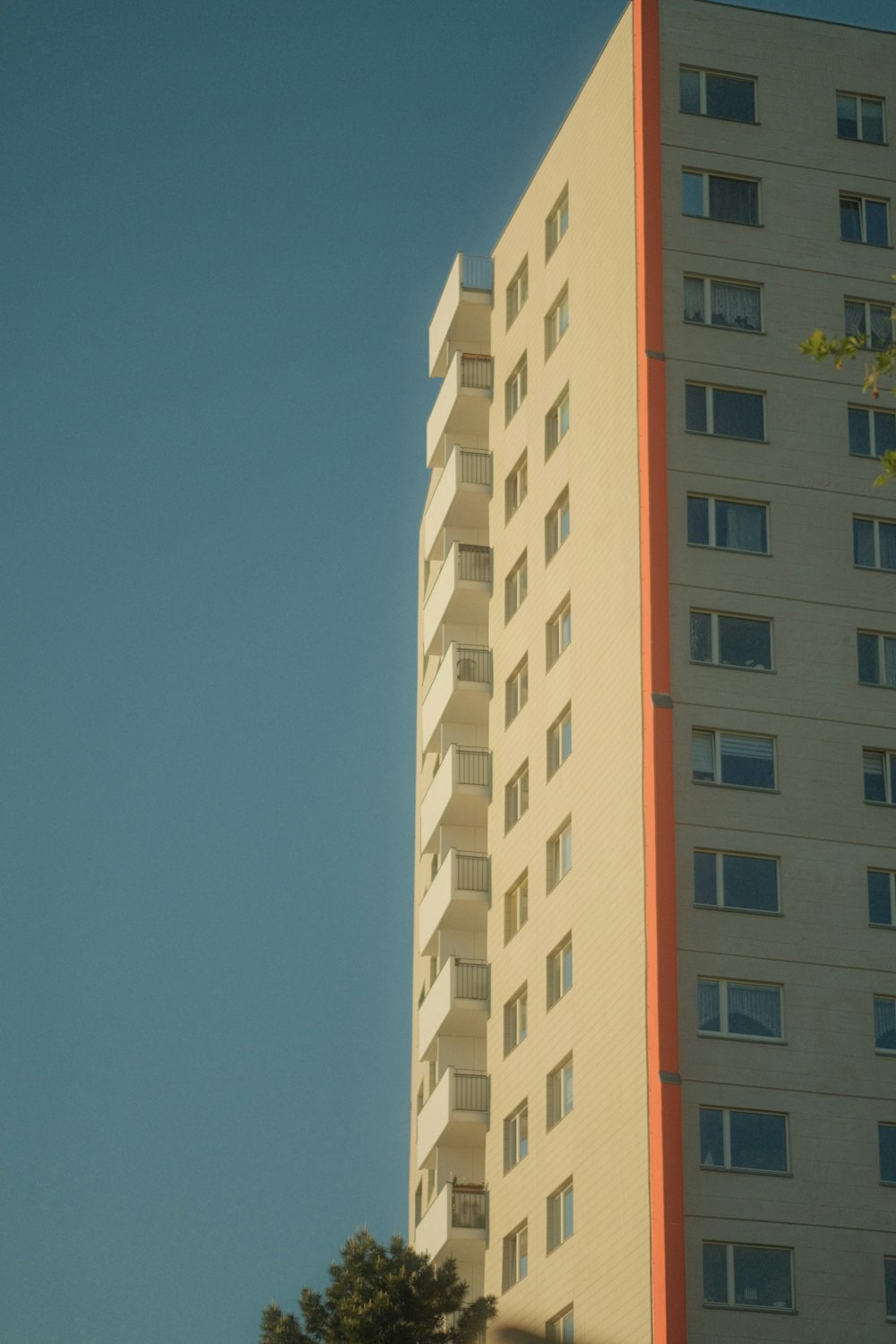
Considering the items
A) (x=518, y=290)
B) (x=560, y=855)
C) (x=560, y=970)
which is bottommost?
(x=560, y=970)

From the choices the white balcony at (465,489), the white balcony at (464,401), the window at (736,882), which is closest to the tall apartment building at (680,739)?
the window at (736,882)

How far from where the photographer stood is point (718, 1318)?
130 feet

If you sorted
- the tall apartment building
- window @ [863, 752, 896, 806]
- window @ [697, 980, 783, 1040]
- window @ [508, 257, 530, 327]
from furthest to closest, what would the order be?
window @ [508, 257, 530, 327]
window @ [863, 752, 896, 806]
window @ [697, 980, 783, 1040]
the tall apartment building

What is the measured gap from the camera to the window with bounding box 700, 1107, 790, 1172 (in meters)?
41.4

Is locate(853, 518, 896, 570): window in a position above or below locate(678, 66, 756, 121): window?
below

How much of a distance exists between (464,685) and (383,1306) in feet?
56.9

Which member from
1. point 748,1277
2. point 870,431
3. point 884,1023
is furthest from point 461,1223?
point 870,431

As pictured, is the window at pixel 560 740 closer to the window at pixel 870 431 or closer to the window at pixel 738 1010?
the window at pixel 738 1010

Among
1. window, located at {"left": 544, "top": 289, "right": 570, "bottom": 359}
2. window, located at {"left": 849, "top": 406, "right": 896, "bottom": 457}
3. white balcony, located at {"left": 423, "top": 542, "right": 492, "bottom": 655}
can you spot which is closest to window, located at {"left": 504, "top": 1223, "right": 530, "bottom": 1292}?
white balcony, located at {"left": 423, "top": 542, "right": 492, "bottom": 655}

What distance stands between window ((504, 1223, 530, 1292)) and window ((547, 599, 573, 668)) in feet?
44.3

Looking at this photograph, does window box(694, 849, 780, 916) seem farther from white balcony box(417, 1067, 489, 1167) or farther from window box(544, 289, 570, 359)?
window box(544, 289, 570, 359)

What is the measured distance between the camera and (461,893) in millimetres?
54688

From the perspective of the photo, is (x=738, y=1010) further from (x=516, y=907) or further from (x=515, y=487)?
(x=515, y=487)

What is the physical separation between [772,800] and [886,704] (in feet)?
12.1
